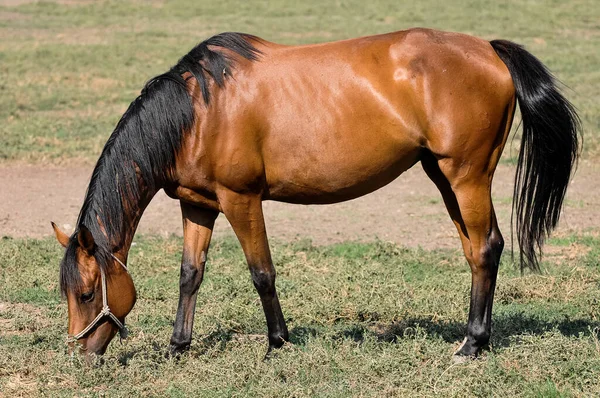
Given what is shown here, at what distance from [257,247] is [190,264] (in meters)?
0.50

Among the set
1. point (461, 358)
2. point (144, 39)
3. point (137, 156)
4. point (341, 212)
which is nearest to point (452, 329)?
point (461, 358)

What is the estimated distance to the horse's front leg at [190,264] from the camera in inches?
218

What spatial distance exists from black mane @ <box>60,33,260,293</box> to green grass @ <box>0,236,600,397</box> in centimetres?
73

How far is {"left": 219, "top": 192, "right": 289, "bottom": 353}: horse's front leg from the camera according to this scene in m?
5.24

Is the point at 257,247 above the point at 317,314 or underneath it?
above

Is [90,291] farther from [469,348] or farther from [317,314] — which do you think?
[469,348]

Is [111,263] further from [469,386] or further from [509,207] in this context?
[509,207]

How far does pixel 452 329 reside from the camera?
5.88 meters

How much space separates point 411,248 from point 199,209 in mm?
2913

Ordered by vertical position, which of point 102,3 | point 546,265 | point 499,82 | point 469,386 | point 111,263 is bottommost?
point 102,3

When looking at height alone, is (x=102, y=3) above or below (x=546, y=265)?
below

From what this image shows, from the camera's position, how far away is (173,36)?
20234mm

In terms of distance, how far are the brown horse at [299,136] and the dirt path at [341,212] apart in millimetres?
2940

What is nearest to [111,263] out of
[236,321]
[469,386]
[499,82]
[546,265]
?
[236,321]
